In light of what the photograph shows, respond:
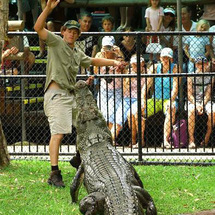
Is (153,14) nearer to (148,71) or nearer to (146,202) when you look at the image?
(148,71)

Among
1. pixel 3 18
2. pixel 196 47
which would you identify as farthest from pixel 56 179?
pixel 196 47

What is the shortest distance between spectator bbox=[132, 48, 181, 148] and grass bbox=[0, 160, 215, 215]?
1250mm

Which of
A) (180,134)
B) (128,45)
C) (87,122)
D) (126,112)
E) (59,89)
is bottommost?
(180,134)

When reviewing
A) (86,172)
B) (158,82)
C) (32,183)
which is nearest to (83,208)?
(86,172)

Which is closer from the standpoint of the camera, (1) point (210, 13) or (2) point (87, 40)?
(2) point (87, 40)

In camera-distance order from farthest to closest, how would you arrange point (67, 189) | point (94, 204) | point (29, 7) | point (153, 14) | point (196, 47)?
point (29, 7)
point (153, 14)
point (196, 47)
point (67, 189)
point (94, 204)

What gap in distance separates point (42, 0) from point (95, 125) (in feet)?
17.9

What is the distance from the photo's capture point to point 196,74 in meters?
10.0

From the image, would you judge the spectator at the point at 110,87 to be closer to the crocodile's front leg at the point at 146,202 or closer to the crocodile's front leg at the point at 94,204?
the crocodile's front leg at the point at 146,202

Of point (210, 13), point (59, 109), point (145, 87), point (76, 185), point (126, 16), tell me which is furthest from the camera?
point (126, 16)

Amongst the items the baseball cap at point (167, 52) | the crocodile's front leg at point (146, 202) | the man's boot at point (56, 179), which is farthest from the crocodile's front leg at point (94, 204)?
the baseball cap at point (167, 52)

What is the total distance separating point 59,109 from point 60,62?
56cm

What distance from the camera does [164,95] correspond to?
433 inches

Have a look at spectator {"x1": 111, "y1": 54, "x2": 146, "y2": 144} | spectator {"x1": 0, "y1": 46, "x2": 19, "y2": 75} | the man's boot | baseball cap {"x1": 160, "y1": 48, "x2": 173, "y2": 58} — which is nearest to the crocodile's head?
the man's boot
